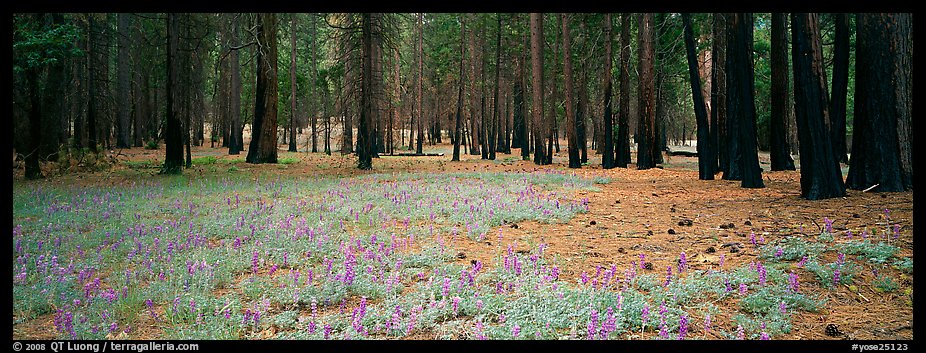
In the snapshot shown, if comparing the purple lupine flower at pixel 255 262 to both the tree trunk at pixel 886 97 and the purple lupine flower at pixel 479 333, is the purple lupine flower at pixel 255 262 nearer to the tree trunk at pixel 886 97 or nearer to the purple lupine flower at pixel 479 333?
the purple lupine flower at pixel 479 333

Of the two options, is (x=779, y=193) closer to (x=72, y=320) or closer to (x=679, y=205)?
(x=679, y=205)

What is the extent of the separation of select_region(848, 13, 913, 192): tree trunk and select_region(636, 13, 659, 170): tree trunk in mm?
10266

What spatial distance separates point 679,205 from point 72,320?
8863mm

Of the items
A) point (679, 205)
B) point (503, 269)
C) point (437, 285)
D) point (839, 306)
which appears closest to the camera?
point (839, 306)

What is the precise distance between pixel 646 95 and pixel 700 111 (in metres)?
4.93

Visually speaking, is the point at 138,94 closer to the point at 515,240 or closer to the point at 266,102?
the point at 266,102

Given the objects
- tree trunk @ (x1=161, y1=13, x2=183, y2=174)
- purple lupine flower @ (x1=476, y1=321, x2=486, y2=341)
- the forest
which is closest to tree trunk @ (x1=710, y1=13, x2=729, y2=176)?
the forest

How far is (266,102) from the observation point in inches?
870

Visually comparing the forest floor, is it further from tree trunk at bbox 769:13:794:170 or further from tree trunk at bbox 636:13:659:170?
tree trunk at bbox 636:13:659:170

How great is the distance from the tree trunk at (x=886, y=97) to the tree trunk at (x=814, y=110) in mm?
787

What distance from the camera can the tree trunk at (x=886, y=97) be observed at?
8.98m

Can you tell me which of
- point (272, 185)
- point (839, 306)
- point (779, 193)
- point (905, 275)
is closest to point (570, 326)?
point (839, 306)

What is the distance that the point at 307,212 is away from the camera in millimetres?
8742

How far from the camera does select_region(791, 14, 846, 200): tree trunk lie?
900 cm
